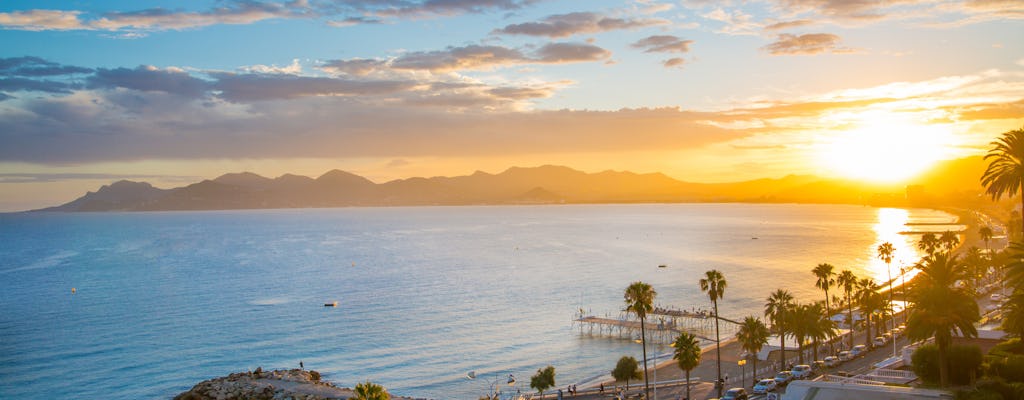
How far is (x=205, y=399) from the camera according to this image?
5234cm

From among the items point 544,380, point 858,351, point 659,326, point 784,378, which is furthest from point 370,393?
point 659,326

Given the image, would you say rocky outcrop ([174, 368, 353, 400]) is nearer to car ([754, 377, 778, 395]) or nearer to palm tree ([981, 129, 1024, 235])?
car ([754, 377, 778, 395])

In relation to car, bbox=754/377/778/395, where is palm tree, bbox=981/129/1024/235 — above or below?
above

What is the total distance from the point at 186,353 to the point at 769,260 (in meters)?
138

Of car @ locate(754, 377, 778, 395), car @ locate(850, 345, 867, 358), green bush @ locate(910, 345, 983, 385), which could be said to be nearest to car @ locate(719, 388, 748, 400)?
car @ locate(754, 377, 778, 395)

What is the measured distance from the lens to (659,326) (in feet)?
288

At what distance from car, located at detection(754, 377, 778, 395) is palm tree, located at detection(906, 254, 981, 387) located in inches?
823

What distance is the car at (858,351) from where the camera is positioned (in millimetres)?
66012

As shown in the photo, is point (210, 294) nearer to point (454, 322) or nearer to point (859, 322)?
point (454, 322)

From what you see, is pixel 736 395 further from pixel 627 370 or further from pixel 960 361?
pixel 960 361

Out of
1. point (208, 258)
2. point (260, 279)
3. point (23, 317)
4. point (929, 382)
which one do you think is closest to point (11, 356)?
point (23, 317)

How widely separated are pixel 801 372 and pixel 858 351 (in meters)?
13.2

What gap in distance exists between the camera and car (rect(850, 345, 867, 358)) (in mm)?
66012

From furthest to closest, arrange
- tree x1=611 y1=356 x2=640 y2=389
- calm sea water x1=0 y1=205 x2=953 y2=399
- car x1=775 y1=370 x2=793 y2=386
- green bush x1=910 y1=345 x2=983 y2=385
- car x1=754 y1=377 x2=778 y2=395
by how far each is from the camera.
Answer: calm sea water x1=0 y1=205 x2=953 y2=399, tree x1=611 y1=356 x2=640 y2=389, car x1=775 y1=370 x2=793 y2=386, car x1=754 y1=377 x2=778 y2=395, green bush x1=910 y1=345 x2=983 y2=385
